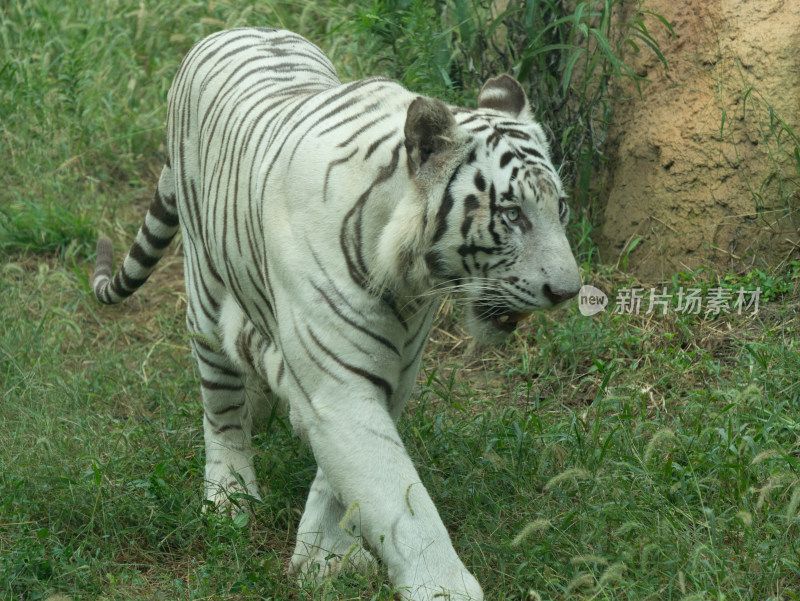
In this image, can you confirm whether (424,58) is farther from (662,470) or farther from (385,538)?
(385,538)

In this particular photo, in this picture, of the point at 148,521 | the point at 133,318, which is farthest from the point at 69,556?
the point at 133,318

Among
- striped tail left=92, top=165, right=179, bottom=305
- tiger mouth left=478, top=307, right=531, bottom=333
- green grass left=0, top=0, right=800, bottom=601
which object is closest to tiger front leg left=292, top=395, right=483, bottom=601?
green grass left=0, top=0, right=800, bottom=601

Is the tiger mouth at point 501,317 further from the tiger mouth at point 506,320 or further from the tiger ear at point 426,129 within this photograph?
the tiger ear at point 426,129

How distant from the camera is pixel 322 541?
3.58 meters

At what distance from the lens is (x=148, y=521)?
3.79 meters

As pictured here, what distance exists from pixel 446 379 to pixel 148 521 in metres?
1.65

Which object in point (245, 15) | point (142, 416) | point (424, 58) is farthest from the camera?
point (245, 15)

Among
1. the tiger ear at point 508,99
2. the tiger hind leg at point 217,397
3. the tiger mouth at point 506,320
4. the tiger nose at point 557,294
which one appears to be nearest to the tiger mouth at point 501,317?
the tiger mouth at point 506,320

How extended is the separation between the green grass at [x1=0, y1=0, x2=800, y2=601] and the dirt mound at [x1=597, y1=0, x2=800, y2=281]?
0.66ft

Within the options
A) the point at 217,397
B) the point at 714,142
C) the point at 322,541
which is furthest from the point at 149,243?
the point at 714,142

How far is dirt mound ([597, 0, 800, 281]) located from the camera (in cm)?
493

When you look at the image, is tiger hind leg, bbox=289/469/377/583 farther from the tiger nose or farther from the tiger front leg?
the tiger nose

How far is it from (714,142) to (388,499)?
2.92 m

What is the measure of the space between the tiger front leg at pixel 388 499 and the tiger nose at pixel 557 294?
2.02 feet
